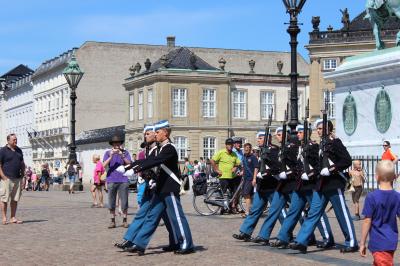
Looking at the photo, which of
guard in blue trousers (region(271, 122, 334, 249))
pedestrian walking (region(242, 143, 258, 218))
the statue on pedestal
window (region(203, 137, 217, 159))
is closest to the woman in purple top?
pedestrian walking (region(242, 143, 258, 218))

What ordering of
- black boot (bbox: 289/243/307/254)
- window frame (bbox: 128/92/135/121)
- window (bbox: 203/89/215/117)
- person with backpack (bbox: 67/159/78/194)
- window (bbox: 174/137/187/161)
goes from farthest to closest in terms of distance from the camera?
window frame (bbox: 128/92/135/121)
window (bbox: 203/89/215/117)
window (bbox: 174/137/187/161)
person with backpack (bbox: 67/159/78/194)
black boot (bbox: 289/243/307/254)

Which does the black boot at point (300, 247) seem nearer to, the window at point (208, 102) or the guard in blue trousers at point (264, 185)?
the guard in blue trousers at point (264, 185)

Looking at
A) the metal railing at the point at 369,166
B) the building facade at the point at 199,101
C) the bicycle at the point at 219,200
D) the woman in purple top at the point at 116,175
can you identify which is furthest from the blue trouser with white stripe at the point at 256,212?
the building facade at the point at 199,101

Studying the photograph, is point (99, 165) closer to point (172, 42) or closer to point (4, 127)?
point (172, 42)

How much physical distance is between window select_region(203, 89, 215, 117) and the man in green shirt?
51.6 metres

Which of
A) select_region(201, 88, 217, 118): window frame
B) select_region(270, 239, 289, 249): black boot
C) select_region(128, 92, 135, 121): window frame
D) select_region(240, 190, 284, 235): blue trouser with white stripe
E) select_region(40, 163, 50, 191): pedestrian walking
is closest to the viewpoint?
select_region(270, 239, 289, 249): black boot

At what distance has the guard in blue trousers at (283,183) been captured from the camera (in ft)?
42.3

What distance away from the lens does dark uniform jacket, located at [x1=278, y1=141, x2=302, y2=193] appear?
505 inches

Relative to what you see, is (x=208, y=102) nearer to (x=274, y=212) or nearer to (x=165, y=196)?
(x=274, y=212)

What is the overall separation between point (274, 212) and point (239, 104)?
60321mm

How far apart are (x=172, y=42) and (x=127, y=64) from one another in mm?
5996

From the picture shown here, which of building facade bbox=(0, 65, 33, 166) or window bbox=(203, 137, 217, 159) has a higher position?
building facade bbox=(0, 65, 33, 166)

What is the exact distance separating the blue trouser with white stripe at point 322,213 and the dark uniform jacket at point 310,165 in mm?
245

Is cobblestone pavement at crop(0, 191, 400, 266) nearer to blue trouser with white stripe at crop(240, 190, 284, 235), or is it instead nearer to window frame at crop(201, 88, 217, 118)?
blue trouser with white stripe at crop(240, 190, 284, 235)
